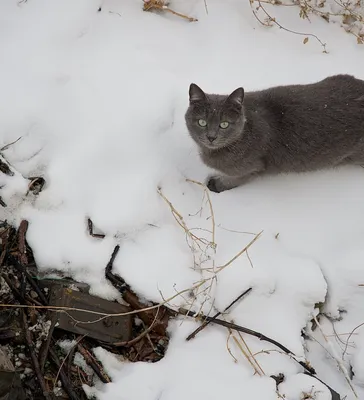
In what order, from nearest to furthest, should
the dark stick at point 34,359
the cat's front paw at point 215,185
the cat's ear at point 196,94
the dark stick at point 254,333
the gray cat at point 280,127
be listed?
the dark stick at point 34,359, the dark stick at point 254,333, the cat's ear at point 196,94, the gray cat at point 280,127, the cat's front paw at point 215,185

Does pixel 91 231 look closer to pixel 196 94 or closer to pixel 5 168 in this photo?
pixel 5 168

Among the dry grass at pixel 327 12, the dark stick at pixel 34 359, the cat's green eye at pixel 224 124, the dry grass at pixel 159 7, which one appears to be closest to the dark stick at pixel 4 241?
the dark stick at pixel 34 359

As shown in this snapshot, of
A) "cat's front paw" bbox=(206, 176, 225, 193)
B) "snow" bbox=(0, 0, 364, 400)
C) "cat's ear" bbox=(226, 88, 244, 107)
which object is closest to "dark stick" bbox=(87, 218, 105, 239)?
"snow" bbox=(0, 0, 364, 400)

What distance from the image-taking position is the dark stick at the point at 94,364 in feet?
7.91

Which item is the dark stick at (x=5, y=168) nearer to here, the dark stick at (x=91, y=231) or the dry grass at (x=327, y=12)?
the dark stick at (x=91, y=231)

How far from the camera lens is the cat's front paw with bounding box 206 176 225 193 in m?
3.00

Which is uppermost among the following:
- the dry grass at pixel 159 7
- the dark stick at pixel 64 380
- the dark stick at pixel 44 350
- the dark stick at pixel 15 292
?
the dry grass at pixel 159 7

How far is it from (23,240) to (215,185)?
116 cm

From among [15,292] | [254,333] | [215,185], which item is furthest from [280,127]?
[15,292]

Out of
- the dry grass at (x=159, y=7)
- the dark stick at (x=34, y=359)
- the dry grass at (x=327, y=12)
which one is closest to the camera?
the dark stick at (x=34, y=359)

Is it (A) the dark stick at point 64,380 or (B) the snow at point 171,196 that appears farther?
(B) the snow at point 171,196

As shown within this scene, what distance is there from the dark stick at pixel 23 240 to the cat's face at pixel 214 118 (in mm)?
1050

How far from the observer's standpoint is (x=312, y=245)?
112 inches

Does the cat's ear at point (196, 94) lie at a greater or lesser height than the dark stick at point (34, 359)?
greater
